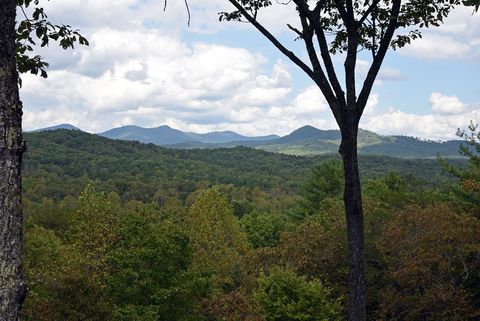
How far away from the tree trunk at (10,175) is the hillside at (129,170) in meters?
98.0

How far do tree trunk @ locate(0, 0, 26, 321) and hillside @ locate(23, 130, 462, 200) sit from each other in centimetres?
9798

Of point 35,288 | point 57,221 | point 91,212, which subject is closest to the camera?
point 35,288

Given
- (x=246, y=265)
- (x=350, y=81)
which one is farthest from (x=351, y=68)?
(x=246, y=265)

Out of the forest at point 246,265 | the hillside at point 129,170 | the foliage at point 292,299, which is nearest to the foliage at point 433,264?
the forest at point 246,265

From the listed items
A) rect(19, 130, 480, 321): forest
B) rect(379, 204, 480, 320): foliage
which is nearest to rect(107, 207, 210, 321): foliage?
rect(19, 130, 480, 321): forest

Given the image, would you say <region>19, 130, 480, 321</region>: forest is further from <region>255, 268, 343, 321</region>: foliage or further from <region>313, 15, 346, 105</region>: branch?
<region>313, 15, 346, 105</region>: branch

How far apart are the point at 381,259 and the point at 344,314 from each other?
3.46m

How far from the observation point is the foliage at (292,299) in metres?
22.1

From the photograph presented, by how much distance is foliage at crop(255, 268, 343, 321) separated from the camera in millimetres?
22062

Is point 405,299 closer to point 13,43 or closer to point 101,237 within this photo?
Answer: point 101,237

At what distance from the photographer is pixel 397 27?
21.1 ft

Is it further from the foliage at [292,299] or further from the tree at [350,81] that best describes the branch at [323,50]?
the foliage at [292,299]

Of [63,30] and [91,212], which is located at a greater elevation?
[63,30]

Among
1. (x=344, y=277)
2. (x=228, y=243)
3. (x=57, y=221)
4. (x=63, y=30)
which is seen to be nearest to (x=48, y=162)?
(x=57, y=221)
